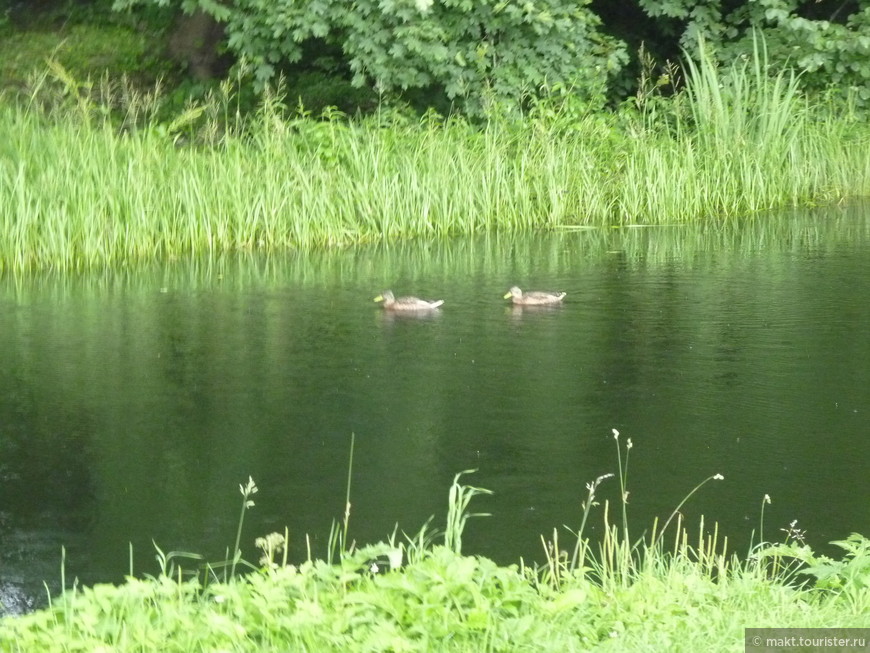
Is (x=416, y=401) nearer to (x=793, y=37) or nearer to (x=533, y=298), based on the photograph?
(x=533, y=298)

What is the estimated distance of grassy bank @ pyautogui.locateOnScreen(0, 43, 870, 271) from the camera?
1207 centimetres

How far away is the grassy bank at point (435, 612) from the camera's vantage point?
381 cm

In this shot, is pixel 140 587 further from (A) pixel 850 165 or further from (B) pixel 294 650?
(A) pixel 850 165

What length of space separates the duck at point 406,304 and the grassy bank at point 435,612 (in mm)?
5459

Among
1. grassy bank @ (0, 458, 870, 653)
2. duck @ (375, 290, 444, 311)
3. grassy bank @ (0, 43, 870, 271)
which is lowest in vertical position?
grassy bank @ (0, 458, 870, 653)

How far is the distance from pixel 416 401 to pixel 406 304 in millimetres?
2386

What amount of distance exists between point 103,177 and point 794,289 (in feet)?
20.3

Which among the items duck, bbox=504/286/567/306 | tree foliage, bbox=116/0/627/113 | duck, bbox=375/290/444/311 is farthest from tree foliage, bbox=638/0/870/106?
duck, bbox=375/290/444/311

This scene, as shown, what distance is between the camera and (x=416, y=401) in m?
7.45

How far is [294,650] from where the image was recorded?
3.75 meters

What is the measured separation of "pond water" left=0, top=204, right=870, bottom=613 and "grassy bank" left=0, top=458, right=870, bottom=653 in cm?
97

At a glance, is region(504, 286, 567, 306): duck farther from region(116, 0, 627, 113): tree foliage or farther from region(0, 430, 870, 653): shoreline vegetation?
region(116, 0, 627, 113): tree foliage

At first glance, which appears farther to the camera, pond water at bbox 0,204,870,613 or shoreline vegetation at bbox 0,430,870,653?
pond water at bbox 0,204,870,613

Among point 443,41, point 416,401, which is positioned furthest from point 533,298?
point 443,41
